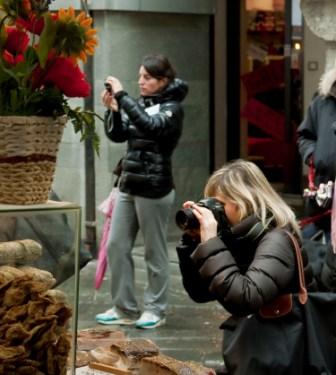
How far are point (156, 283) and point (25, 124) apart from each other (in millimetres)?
5554

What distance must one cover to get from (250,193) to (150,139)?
13.0 ft

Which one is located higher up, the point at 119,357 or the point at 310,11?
the point at 310,11

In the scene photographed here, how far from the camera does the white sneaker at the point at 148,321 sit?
364 inches

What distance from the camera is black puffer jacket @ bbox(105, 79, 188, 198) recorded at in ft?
29.4

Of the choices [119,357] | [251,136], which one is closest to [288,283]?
[119,357]

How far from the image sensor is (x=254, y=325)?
193 inches

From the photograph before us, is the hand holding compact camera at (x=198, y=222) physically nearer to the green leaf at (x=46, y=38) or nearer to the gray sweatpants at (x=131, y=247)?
the green leaf at (x=46, y=38)

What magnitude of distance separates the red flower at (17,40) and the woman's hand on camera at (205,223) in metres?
1.20

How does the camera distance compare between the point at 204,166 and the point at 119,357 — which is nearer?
the point at 119,357

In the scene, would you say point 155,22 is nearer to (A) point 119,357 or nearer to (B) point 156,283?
(B) point 156,283

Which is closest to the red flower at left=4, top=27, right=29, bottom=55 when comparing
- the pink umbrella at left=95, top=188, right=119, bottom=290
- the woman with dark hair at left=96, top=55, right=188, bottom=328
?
the woman with dark hair at left=96, top=55, right=188, bottom=328

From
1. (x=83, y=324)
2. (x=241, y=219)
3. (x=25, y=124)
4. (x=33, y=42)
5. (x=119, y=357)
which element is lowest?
(x=83, y=324)

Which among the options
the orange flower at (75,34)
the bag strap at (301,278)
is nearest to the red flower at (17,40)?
the orange flower at (75,34)

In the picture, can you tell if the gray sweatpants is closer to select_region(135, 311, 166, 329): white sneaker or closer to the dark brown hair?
select_region(135, 311, 166, 329): white sneaker
